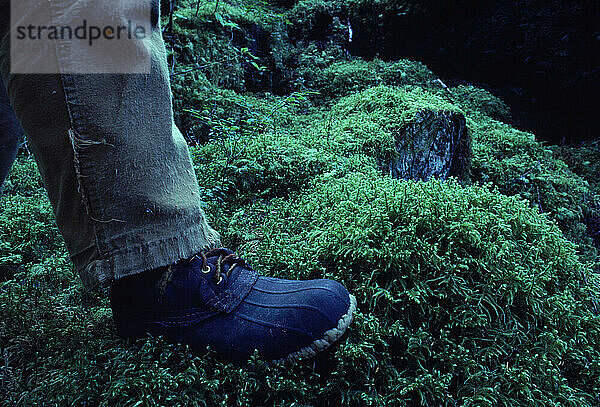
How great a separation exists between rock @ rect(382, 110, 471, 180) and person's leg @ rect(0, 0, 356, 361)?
2671 mm

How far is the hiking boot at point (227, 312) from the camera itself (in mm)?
1492

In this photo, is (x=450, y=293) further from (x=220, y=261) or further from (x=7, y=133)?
(x=7, y=133)

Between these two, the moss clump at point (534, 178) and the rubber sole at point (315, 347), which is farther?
the moss clump at point (534, 178)

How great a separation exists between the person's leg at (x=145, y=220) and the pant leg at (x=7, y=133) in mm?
279

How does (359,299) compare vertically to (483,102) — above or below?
below

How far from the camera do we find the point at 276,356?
59.1 inches

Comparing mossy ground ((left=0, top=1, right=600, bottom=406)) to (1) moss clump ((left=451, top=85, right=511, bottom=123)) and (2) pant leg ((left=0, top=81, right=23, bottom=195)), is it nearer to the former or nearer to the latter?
(2) pant leg ((left=0, top=81, right=23, bottom=195))

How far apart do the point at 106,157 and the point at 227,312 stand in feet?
2.37

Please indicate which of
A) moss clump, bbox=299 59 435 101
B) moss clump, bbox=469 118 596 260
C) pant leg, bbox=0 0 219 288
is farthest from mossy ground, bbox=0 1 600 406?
moss clump, bbox=299 59 435 101

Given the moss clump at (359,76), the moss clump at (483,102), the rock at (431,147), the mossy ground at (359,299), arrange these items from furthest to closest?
the moss clump at (483,102) < the moss clump at (359,76) < the rock at (431,147) < the mossy ground at (359,299)

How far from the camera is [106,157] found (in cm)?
134

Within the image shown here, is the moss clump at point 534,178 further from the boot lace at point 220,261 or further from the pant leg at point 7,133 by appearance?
the pant leg at point 7,133

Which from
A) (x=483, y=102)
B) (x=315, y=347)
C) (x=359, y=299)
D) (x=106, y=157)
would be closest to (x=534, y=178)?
(x=483, y=102)

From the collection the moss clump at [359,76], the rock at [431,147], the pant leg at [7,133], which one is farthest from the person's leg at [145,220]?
the moss clump at [359,76]
